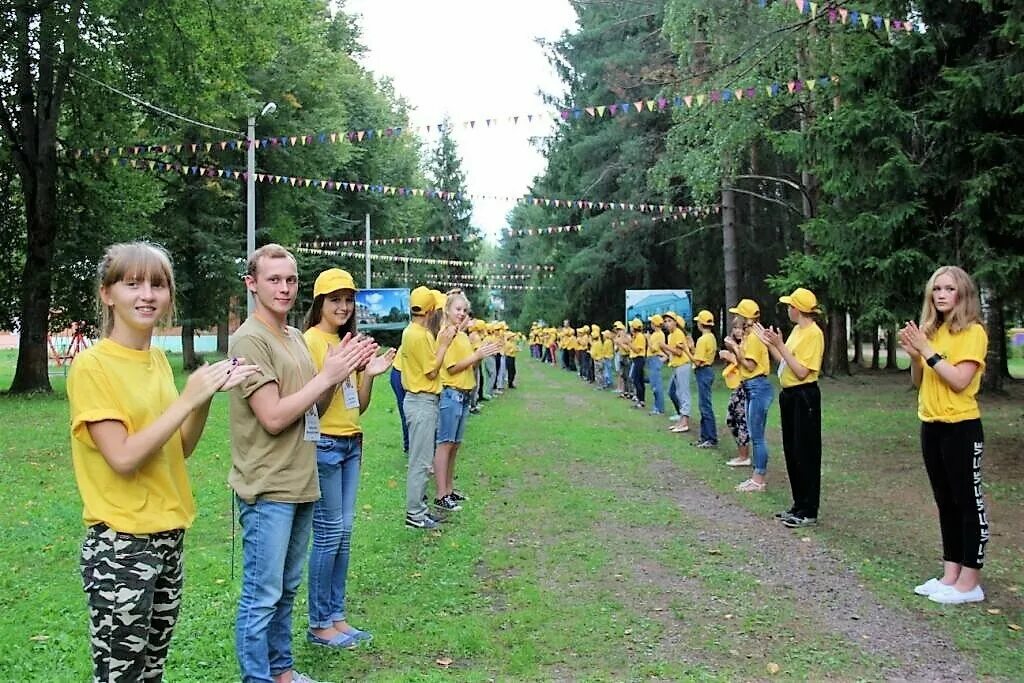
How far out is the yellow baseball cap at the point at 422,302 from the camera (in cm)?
733

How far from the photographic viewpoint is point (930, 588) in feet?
18.4

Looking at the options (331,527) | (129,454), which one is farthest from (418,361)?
(129,454)

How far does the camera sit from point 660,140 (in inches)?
1151

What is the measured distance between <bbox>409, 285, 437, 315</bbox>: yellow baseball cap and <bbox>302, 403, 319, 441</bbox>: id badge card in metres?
3.54

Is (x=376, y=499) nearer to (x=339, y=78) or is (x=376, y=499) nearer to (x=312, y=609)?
(x=312, y=609)

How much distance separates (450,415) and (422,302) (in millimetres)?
1305

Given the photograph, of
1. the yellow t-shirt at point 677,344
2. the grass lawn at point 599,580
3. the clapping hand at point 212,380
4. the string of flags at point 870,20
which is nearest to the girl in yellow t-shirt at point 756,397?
the grass lawn at point 599,580

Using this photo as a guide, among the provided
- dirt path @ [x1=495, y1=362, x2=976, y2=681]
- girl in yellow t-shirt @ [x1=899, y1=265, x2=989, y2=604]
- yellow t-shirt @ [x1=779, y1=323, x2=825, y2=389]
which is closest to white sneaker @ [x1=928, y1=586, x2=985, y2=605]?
girl in yellow t-shirt @ [x1=899, y1=265, x2=989, y2=604]

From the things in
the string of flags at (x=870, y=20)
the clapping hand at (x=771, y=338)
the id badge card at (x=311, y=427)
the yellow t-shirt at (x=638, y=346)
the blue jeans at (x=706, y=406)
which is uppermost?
the string of flags at (x=870, y=20)

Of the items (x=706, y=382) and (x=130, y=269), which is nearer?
(x=130, y=269)

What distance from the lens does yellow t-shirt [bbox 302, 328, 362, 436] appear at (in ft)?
15.5

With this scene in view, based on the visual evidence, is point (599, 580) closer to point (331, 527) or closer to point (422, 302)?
point (331, 527)

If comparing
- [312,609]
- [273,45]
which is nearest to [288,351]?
[312,609]

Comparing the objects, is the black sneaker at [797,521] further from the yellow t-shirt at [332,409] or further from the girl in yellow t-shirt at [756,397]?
the yellow t-shirt at [332,409]
